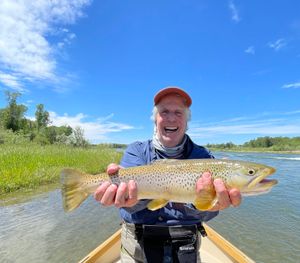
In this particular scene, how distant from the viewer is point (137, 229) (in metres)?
3.00

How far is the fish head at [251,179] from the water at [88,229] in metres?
6.32

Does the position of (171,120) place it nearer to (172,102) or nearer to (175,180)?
(172,102)

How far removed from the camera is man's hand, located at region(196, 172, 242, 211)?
9.07 ft

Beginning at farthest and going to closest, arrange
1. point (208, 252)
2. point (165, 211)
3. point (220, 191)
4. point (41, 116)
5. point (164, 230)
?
point (41, 116) < point (208, 252) < point (165, 211) < point (164, 230) < point (220, 191)

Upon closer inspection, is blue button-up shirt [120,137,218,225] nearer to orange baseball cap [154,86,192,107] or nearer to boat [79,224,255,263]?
orange baseball cap [154,86,192,107]

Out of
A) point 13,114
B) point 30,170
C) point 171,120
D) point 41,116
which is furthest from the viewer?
point 41,116

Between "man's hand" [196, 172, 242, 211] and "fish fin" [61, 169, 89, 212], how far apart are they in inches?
48.6

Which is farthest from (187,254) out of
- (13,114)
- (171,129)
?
(13,114)

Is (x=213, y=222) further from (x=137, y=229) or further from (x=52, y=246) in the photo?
(x=137, y=229)

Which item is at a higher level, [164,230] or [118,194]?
[118,194]

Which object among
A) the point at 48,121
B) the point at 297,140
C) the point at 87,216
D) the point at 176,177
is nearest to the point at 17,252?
the point at 87,216

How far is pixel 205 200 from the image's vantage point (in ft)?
9.14

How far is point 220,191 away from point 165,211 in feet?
2.13

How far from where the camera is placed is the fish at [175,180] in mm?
2854
